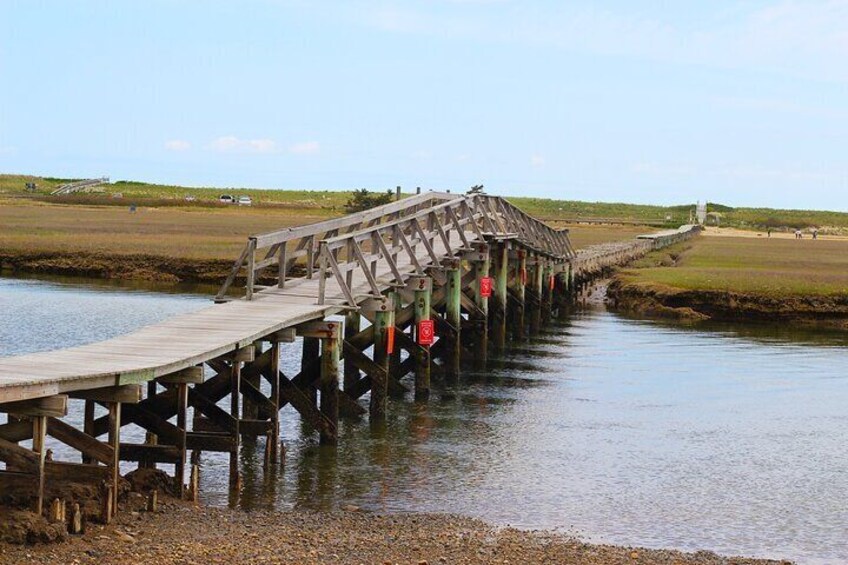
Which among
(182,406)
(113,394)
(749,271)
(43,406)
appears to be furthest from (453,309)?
(749,271)

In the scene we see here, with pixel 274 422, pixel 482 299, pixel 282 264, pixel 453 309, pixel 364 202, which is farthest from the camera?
pixel 364 202

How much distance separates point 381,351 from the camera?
2620 centimetres

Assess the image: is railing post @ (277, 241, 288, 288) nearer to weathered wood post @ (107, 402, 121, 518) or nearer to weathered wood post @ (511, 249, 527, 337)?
weathered wood post @ (107, 402, 121, 518)

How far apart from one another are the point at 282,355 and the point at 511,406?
673cm

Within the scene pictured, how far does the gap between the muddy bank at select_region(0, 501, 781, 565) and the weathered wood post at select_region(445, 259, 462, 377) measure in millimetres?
14380

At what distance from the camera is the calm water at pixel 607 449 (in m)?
18.9

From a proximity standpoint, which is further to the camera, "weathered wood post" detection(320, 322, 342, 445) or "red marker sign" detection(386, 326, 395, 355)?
"red marker sign" detection(386, 326, 395, 355)

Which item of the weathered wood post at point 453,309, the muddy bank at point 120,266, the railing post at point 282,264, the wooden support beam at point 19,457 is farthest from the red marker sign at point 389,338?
the muddy bank at point 120,266

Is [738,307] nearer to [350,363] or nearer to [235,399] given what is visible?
[350,363]

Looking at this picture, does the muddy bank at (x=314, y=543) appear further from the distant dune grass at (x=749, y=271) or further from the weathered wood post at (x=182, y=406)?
the distant dune grass at (x=749, y=271)

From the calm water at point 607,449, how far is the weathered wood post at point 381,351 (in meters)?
0.45

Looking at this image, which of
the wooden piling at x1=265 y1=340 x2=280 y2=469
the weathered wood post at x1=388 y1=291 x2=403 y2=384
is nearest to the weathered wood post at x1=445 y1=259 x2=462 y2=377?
the weathered wood post at x1=388 y1=291 x2=403 y2=384

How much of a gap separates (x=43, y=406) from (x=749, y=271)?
48658mm

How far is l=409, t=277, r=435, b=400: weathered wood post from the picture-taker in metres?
29.2
